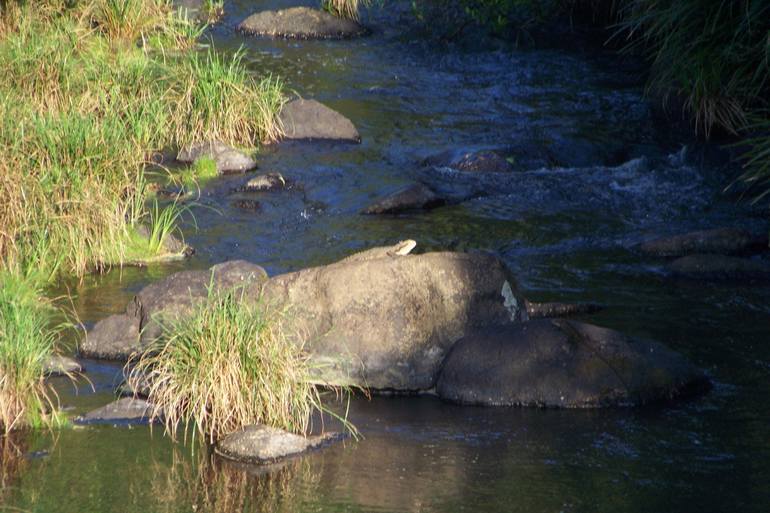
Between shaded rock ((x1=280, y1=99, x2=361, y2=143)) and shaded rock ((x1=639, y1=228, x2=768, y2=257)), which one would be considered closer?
shaded rock ((x1=639, y1=228, x2=768, y2=257))

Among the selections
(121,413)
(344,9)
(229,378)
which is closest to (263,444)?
(229,378)

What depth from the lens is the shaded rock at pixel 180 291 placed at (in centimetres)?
805

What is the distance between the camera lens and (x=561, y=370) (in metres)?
7.42

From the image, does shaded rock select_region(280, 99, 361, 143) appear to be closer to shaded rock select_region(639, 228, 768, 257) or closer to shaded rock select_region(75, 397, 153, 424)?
shaded rock select_region(639, 228, 768, 257)

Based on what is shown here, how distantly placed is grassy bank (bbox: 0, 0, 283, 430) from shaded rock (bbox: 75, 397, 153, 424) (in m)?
0.32

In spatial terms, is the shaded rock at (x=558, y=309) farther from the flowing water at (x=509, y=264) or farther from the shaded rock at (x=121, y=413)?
the shaded rock at (x=121, y=413)

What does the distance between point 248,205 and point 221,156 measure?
1.21 m

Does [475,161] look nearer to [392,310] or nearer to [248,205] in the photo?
[248,205]

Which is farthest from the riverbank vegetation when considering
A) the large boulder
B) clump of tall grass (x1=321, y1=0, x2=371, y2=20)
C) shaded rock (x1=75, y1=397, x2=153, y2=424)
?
shaded rock (x1=75, y1=397, x2=153, y2=424)

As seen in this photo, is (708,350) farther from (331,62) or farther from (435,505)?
(331,62)

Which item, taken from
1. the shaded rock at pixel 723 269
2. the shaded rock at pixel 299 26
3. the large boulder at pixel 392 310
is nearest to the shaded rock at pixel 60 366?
the large boulder at pixel 392 310

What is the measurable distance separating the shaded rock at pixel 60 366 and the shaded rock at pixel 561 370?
234 centimetres

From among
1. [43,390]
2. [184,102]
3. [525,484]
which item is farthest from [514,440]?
[184,102]

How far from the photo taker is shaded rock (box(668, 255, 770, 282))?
9.79m
